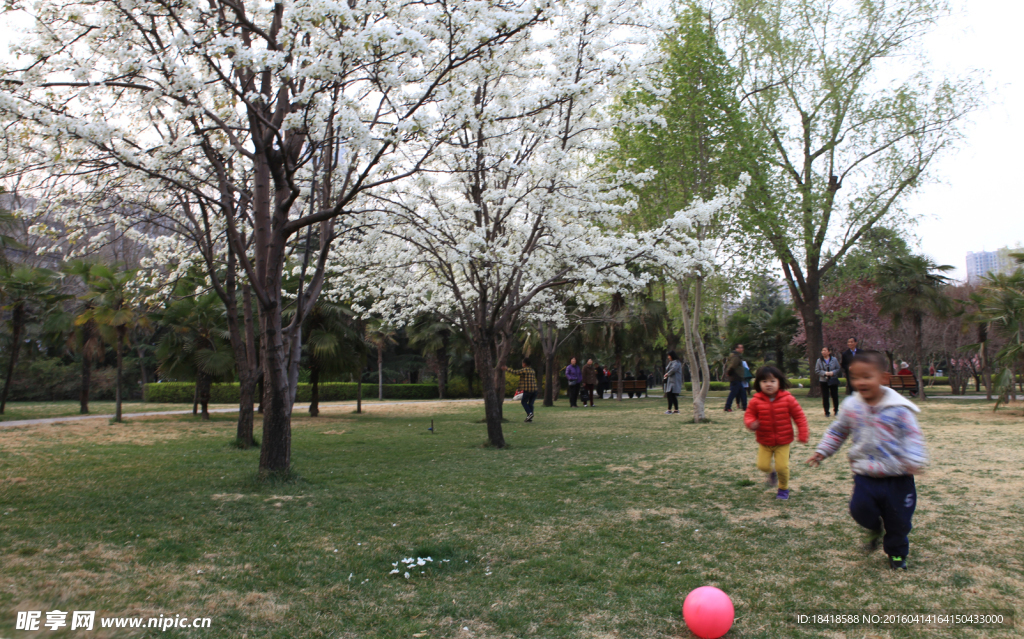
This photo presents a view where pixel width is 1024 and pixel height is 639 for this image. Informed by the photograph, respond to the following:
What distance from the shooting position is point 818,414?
16.9m

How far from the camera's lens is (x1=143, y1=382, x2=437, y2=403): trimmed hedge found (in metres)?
31.6

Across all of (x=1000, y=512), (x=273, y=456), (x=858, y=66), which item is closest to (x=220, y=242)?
(x=273, y=456)

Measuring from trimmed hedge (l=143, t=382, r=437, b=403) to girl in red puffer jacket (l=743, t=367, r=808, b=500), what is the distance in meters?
24.9

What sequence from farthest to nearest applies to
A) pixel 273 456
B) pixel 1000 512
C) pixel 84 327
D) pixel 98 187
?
pixel 84 327 < pixel 98 187 < pixel 273 456 < pixel 1000 512

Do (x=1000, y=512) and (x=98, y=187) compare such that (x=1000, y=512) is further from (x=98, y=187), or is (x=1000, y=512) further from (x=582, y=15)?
(x=98, y=187)

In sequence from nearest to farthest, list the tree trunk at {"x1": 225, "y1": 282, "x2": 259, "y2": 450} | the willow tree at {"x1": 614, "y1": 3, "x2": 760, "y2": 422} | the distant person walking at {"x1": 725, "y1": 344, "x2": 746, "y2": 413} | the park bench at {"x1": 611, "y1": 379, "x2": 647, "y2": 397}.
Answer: the tree trunk at {"x1": 225, "y1": 282, "x2": 259, "y2": 450} → the willow tree at {"x1": 614, "y1": 3, "x2": 760, "y2": 422} → the distant person walking at {"x1": 725, "y1": 344, "x2": 746, "y2": 413} → the park bench at {"x1": 611, "y1": 379, "x2": 647, "y2": 397}

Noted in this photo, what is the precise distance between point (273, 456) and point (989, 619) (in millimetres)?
6713

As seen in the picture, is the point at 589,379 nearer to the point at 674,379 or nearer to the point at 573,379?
the point at 573,379

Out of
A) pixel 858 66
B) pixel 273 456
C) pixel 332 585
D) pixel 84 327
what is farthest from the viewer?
pixel 858 66

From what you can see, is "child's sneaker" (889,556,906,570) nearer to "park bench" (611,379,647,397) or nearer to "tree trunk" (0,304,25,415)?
"tree trunk" (0,304,25,415)

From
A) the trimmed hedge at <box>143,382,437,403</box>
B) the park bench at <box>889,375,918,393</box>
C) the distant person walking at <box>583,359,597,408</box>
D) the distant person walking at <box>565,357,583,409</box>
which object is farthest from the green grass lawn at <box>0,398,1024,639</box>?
the park bench at <box>889,375,918,393</box>

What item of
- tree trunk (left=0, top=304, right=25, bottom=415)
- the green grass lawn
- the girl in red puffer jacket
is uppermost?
tree trunk (left=0, top=304, right=25, bottom=415)

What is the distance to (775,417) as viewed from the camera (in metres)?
6.34

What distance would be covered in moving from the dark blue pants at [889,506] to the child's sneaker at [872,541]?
0.10 m
